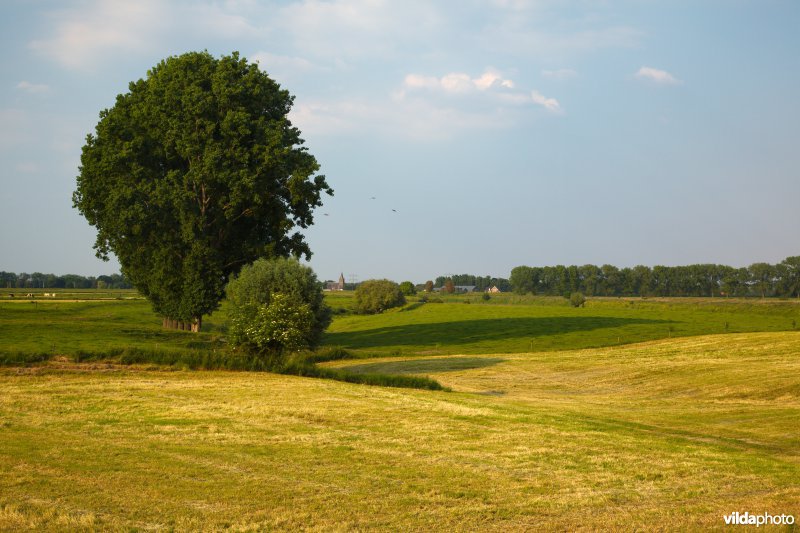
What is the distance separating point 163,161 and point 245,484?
42974 millimetres

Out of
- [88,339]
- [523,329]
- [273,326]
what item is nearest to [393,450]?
[273,326]

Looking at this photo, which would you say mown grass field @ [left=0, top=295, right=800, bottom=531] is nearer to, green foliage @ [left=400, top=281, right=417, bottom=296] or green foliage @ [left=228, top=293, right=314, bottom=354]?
green foliage @ [left=228, top=293, right=314, bottom=354]

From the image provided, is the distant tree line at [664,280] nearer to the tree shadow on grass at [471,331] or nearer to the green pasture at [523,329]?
the green pasture at [523,329]

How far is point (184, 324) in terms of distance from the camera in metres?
53.7

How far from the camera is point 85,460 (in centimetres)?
1298

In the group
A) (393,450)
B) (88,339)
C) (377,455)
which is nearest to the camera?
(377,455)

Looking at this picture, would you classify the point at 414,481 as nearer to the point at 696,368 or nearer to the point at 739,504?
the point at 739,504

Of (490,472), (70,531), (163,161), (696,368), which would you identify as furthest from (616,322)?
(70,531)

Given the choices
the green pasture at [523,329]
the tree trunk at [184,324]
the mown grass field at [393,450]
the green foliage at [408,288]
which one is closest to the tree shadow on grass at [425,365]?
the mown grass field at [393,450]

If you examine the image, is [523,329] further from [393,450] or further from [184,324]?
[393,450]

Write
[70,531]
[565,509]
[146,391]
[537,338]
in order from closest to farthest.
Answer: [70,531] < [565,509] < [146,391] < [537,338]

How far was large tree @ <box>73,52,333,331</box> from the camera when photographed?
46938 millimetres

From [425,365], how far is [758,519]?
32260mm

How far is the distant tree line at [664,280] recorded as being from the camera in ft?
464
